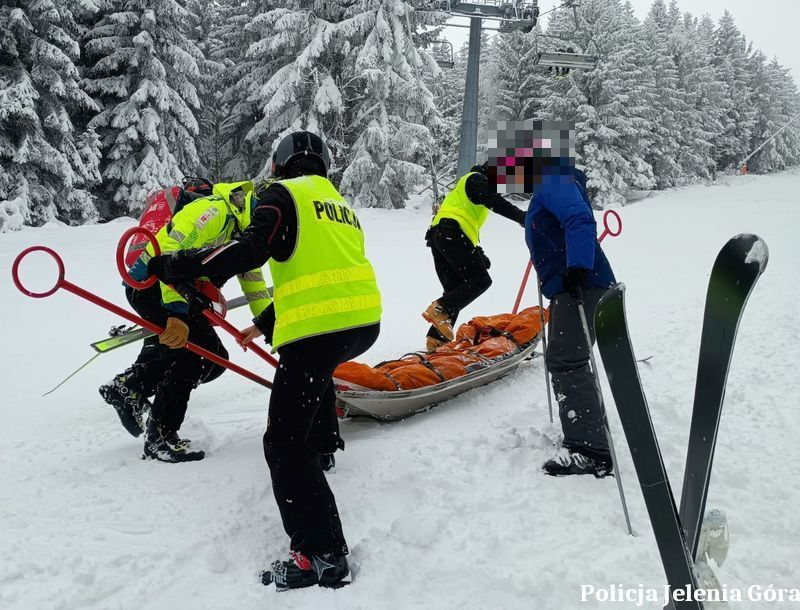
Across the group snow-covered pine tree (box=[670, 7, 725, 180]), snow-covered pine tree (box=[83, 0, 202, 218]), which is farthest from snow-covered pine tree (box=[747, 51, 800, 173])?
snow-covered pine tree (box=[83, 0, 202, 218])

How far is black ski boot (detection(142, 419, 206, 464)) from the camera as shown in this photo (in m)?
3.33

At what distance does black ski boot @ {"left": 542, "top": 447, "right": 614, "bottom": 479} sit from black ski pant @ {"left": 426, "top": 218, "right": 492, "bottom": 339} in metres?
2.26

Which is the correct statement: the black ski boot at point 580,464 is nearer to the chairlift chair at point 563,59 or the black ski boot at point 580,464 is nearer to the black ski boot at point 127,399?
the black ski boot at point 127,399

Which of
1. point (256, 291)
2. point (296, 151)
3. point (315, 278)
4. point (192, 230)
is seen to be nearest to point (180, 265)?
point (315, 278)

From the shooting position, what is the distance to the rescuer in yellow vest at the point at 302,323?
89.1 inches

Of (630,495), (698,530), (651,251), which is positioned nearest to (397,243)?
(651,251)

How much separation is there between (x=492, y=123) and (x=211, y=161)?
21637 mm

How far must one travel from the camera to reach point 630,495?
110 inches

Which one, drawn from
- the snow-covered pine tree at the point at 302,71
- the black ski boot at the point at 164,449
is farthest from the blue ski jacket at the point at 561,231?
the snow-covered pine tree at the point at 302,71

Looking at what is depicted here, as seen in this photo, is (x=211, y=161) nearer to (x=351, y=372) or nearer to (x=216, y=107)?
(x=216, y=107)

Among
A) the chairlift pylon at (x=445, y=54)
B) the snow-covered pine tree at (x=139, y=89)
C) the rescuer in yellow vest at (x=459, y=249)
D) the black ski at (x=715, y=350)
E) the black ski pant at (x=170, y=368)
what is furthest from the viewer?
the chairlift pylon at (x=445, y=54)

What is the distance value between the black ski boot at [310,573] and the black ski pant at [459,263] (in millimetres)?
3073

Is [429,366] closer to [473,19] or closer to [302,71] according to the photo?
[302,71]

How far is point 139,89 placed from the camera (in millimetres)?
17375
